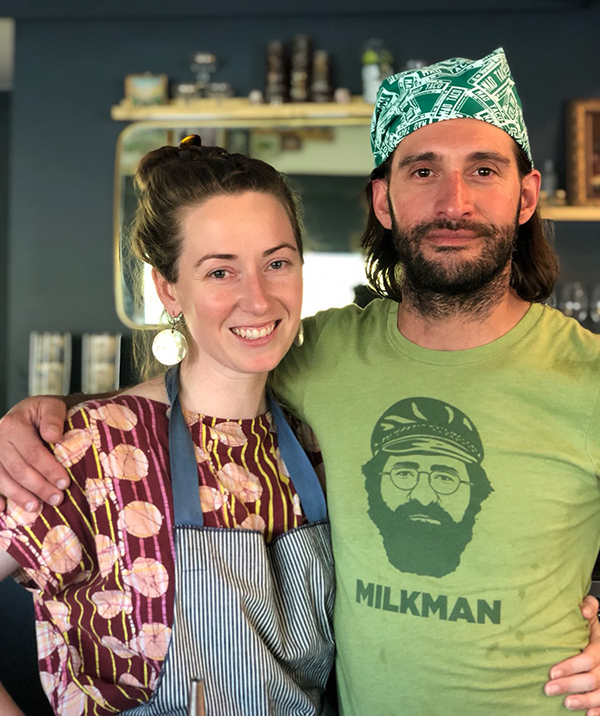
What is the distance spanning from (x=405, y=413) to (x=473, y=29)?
3.29 m

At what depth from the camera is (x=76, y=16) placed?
4.30 meters

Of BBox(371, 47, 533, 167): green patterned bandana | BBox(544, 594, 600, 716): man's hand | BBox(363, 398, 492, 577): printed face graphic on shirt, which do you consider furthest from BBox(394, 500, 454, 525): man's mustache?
BBox(371, 47, 533, 167): green patterned bandana

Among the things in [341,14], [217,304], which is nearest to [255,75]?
→ [341,14]

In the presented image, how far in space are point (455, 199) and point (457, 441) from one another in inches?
15.8

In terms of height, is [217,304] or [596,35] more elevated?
[596,35]

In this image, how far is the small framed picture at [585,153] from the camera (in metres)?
4.06

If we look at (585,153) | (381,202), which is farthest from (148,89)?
(381,202)

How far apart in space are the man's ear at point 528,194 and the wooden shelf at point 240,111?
270 cm

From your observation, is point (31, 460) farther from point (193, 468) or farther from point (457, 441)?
point (457, 441)

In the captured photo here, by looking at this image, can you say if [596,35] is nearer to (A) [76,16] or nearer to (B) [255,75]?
(B) [255,75]

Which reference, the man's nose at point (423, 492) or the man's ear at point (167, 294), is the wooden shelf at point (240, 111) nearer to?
the man's ear at point (167, 294)

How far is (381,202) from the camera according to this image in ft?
5.41

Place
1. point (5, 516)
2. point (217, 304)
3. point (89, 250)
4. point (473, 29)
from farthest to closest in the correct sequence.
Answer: point (89, 250) < point (473, 29) < point (217, 304) < point (5, 516)

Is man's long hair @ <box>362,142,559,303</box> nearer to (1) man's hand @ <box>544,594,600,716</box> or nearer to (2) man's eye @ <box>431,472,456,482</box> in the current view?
(2) man's eye @ <box>431,472,456,482</box>
